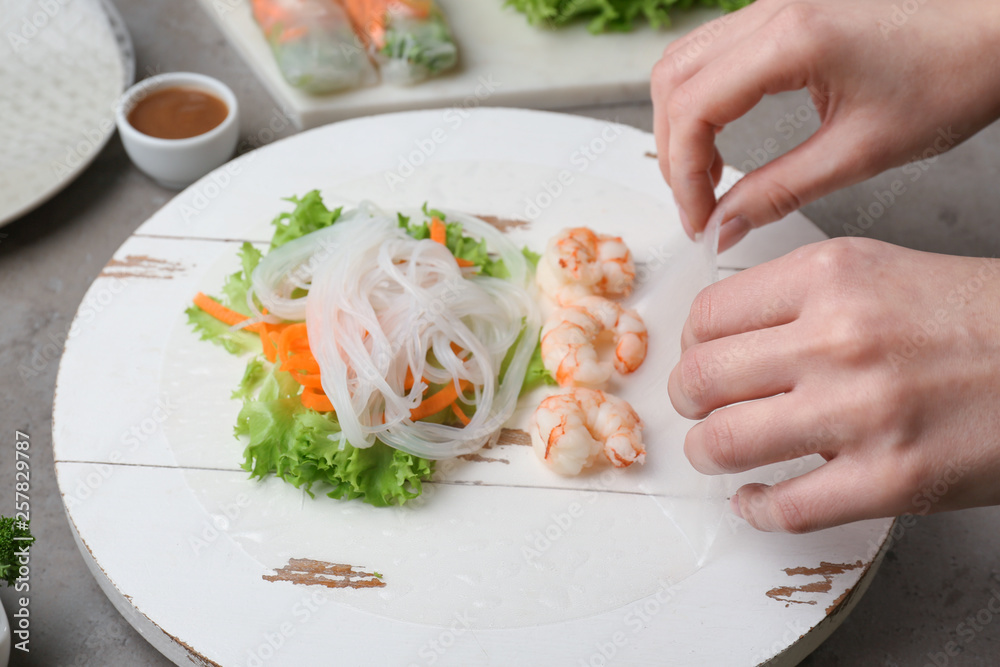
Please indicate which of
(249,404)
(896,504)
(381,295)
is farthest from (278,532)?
(896,504)

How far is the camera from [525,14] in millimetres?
3332

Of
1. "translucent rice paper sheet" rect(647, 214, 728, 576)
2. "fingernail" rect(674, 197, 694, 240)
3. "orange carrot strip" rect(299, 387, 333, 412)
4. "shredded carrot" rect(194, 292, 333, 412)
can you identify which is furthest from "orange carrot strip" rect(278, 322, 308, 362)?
"fingernail" rect(674, 197, 694, 240)

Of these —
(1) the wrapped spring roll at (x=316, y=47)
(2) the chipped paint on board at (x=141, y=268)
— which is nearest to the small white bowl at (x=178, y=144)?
(1) the wrapped spring roll at (x=316, y=47)

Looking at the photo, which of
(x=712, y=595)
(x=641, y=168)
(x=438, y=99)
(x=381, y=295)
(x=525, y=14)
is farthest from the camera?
(x=525, y=14)

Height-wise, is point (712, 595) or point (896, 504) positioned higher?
point (896, 504)

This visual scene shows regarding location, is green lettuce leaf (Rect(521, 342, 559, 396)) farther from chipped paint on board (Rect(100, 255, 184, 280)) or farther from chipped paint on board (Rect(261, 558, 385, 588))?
chipped paint on board (Rect(100, 255, 184, 280))

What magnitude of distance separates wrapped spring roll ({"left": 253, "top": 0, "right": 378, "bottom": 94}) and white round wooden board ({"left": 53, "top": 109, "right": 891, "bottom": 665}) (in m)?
1.03

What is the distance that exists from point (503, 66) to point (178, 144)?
1208 mm

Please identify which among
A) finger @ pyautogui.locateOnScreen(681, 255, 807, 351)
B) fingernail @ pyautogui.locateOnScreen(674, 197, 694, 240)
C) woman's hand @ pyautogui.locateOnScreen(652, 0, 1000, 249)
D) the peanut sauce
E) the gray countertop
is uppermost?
woman's hand @ pyautogui.locateOnScreen(652, 0, 1000, 249)

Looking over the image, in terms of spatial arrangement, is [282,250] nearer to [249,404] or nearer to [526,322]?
[249,404]

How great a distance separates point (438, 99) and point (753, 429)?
1.98 meters

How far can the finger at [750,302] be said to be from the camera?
1.48m

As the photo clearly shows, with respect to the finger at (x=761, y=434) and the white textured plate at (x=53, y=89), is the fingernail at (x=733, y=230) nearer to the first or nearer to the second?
the finger at (x=761, y=434)

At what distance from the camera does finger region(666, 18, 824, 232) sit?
5.63 ft
